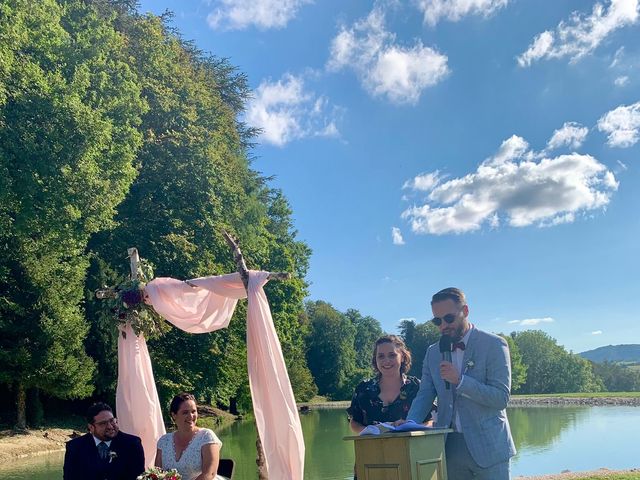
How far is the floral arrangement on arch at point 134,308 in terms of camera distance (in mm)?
8617

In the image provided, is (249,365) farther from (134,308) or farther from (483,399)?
(483,399)

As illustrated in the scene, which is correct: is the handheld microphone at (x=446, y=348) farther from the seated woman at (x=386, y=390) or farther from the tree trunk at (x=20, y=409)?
the tree trunk at (x=20, y=409)

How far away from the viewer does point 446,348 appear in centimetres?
360

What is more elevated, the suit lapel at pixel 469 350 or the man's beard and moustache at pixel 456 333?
the man's beard and moustache at pixel 456 333

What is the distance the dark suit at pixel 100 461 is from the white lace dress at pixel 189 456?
244mm

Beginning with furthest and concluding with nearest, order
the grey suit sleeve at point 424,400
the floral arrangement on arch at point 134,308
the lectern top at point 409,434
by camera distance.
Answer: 1. the floral arrangement on arch at point 134,308
2. the grey suit sleeve at point 424,400
3. the lectern top at point 409,434

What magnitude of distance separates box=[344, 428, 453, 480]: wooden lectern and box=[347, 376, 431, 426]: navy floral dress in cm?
155

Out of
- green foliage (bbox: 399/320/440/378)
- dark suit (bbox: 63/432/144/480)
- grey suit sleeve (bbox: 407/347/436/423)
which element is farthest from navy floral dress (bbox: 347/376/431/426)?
green foliage (bbox: 399/320/440/378)

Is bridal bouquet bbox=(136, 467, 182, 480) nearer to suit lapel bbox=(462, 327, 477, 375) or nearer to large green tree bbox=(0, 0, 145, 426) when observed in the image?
suit lapel bbox=(462, 327, 477, 375)

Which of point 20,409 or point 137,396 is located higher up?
point 137,396

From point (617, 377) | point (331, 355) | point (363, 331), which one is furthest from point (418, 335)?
point (617, 377)

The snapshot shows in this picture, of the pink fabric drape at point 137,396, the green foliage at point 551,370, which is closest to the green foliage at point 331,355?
the green foliage at point 551,370

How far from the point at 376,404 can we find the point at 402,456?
1884mm

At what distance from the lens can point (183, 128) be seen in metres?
21.5
